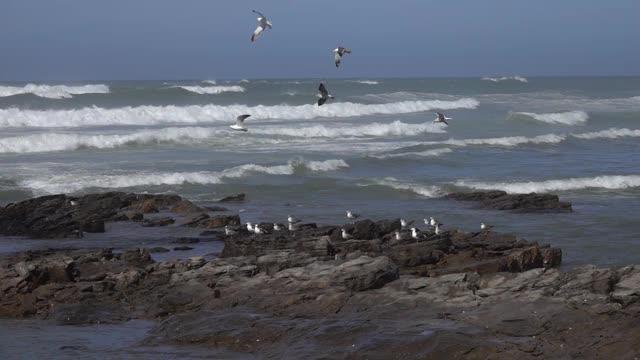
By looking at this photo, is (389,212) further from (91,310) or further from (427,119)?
(427,119)

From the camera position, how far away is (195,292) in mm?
13133

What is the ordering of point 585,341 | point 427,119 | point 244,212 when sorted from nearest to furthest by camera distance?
point 585,341 → point 244,212 → point 427,119

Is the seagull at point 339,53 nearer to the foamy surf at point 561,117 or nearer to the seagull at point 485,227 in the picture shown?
the seagull at point 485,227

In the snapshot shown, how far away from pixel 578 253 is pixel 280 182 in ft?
40.2

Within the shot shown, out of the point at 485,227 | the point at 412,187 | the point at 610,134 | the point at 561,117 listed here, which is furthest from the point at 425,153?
the point at 561,117

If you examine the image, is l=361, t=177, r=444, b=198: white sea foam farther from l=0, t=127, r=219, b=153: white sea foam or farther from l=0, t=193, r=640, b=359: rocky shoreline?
l=0, t=127, r=219, b=153: white sea foam

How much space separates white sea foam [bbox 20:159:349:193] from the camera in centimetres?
2619

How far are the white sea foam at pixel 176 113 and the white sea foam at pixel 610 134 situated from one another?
1651cm

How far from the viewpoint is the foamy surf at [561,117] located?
56438 millimetres

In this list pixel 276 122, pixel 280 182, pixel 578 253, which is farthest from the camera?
pixel 276 122

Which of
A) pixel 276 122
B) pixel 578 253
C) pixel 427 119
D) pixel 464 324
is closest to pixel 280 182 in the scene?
pixel 578 253

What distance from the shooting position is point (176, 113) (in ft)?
174

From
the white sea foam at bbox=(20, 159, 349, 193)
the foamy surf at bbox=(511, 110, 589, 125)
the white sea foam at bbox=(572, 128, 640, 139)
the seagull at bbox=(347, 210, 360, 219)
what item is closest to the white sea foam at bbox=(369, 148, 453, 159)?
A: the white sea foam at bbox=(20, 159, 349, 193)

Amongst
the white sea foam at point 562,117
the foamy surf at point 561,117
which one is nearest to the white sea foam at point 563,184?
the foamy surf at point 561,117
